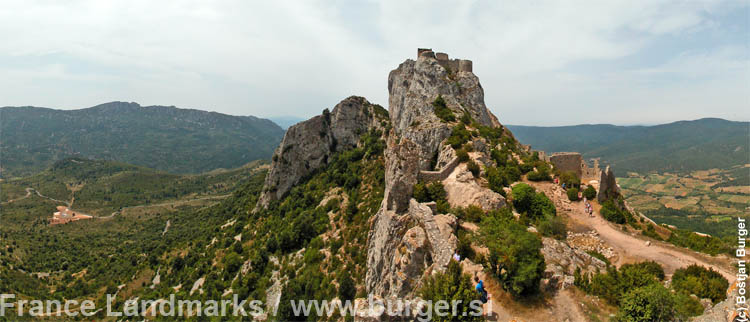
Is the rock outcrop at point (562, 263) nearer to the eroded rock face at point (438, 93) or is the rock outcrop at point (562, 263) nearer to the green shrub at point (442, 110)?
the green shrub at point (442, 110)

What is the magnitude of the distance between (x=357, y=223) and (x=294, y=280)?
10400 mm

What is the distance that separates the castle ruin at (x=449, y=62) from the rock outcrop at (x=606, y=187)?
29.4m

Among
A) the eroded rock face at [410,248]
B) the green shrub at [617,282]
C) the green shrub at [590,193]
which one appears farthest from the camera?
the green shrub at [590,193]

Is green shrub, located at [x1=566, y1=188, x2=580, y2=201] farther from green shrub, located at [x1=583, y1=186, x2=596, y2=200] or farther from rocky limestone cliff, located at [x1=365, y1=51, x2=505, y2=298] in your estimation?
rocky limestone cliff, located at [x1=365, y1=51, x2=505, y2=298]

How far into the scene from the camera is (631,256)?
58.5 feet

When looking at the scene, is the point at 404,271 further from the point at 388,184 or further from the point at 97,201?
the point at 97,201

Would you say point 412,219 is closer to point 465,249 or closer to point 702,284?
point 465,249

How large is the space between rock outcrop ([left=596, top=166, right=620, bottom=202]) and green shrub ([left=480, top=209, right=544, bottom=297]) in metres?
13.7

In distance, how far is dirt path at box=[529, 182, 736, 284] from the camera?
1603cm

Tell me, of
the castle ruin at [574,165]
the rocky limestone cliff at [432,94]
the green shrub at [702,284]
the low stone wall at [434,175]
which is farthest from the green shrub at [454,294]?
the rocky limestone cliff at [432,94]

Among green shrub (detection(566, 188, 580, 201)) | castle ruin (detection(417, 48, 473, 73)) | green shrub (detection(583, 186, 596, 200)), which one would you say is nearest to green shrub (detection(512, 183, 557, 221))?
green shrub (detection(566, 188, 580, 201))

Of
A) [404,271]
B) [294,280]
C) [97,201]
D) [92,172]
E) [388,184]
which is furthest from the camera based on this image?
[92,172]

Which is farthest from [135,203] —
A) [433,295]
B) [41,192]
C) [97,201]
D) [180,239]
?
[433,295]

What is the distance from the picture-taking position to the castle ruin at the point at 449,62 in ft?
162
